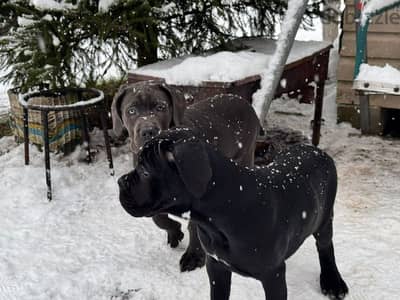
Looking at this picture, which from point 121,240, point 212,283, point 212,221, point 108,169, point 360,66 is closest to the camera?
point 212,221

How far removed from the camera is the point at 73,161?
5.19 m

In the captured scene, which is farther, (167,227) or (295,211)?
(167,227)

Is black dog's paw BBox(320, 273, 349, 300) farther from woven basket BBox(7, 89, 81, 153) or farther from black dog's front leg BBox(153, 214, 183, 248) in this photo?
woven basket BBox(7, 89, 81, 153)

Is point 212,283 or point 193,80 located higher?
point 193,80

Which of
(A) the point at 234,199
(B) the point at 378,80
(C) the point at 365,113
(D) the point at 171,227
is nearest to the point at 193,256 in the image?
(D) the point at 171,227

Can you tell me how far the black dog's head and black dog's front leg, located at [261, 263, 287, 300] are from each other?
0.56 metres

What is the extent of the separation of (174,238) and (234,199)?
1.61 metres

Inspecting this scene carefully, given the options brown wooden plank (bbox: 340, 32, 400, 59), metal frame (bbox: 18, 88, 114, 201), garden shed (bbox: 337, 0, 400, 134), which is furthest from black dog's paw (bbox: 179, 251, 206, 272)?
brown wooden plank (bbox: 340, 32, 400, 59)

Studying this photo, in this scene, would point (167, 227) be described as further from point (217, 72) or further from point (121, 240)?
point (217, 72)

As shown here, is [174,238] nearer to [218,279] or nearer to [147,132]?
[147,132]

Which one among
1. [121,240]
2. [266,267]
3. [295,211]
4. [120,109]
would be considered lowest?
[121,240]

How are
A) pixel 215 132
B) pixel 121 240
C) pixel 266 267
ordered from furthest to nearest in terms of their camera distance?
pixel 121 240, pixel 215 132, pixel 266 267

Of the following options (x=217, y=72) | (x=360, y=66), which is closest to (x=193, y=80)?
(x=217, y=72)

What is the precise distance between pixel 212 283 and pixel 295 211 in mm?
561
